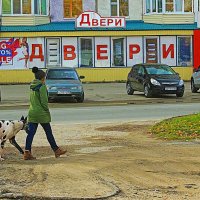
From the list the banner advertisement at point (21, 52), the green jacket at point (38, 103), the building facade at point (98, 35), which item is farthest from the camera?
the building facade at point (98, 35)

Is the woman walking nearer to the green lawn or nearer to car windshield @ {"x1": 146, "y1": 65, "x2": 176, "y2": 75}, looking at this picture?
the green lawn

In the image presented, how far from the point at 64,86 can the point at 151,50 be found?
16917mm

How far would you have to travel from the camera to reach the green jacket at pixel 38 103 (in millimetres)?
11188

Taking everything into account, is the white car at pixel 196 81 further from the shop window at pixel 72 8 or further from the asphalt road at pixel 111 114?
the shop window at pixel 72 8

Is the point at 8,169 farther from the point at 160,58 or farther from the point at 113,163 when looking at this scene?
the point at 160,58

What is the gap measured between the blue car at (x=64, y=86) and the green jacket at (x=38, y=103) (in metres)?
14.8

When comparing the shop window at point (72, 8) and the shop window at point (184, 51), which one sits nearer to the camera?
the shop window at point (72, 8)

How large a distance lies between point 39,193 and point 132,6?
3603cm

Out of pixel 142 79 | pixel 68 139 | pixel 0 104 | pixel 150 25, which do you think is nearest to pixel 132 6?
pixel 150 25

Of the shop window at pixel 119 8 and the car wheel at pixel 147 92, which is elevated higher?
the shop window at pixel 119 8

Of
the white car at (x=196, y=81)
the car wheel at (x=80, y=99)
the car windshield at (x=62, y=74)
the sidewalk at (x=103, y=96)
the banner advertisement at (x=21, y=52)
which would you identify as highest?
the banner advertisement at (x=21, y=52)

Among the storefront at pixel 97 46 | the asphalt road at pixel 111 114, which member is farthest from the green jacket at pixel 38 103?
the storefront at pixel 97 46

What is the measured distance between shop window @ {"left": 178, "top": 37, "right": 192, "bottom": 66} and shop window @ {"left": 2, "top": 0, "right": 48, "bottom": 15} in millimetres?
9771

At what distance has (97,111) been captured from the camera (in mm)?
22219
